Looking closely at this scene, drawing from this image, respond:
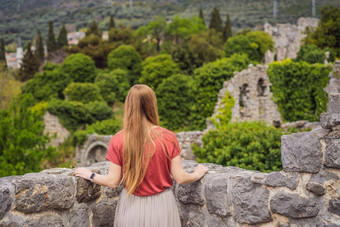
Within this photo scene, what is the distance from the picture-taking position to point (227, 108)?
49.0 feet

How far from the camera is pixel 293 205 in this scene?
2.59 metres

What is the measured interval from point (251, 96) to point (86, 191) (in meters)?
13.4

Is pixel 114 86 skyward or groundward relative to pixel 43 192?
groundward

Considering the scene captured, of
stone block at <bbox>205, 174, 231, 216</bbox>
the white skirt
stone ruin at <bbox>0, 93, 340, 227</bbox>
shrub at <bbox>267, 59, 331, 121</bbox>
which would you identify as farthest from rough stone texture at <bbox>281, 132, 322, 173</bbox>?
shrub at <bbox>267, 59, 331, 121</bbox>

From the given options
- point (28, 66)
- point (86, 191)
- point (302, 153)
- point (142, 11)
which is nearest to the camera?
point (302, 153)

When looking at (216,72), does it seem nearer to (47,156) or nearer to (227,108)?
(227,108)

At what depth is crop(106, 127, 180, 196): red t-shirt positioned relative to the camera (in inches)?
104

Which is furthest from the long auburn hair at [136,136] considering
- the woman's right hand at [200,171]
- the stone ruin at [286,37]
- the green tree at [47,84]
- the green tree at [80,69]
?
the stone ruin at [286,37]

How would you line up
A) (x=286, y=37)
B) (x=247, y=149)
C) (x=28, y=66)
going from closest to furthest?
(x=247, y=149)
(x=28, y=66)
(x=286, y=37)

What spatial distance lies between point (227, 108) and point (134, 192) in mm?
12548

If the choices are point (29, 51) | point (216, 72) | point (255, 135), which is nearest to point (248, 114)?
point (216, 72)

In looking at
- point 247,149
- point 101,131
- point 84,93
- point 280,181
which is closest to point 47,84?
point 84,93

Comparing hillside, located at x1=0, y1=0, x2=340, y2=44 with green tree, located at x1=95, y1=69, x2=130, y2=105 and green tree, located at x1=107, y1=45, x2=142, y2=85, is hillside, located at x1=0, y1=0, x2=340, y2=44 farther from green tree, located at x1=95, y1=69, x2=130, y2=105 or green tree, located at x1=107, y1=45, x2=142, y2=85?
green tree, located at x1=95, y1=69, x2=130, y2=105

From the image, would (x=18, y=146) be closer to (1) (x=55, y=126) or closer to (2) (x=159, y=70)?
(1) (x=55, y=126)
